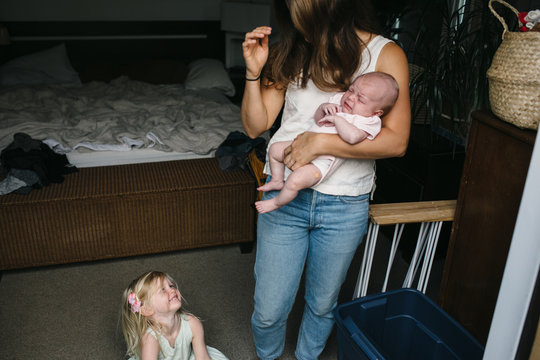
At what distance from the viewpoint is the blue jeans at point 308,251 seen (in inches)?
53.0

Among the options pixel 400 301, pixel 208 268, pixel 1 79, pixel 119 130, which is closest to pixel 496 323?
pixel 400 301

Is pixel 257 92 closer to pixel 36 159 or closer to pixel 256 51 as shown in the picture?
pixel 256 51

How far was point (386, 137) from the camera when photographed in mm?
1240

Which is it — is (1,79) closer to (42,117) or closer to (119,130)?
(42,117)

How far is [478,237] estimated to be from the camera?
52.2 inches

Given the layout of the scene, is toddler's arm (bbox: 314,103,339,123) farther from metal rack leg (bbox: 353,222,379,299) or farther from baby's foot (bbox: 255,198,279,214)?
metal rack leg (bbox: 353,222,379,299)

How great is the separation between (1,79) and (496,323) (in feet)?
13.0

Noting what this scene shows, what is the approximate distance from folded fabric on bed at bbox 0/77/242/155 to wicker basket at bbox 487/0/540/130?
174 cm

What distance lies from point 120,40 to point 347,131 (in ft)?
11.9

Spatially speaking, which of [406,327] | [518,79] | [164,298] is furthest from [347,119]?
[164,298]

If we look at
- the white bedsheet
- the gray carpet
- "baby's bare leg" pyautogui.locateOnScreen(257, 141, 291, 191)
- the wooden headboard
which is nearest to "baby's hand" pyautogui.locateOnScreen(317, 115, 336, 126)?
"baby's bare leg" pyautogui.locateOnScreen(257, 141, 291, 191)

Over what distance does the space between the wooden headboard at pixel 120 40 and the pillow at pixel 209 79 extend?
1.53ft

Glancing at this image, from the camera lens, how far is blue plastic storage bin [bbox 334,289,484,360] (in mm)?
1271

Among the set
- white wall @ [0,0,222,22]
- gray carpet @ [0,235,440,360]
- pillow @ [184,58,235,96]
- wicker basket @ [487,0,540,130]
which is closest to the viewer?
wicker basket @ [487,0,540,130]
